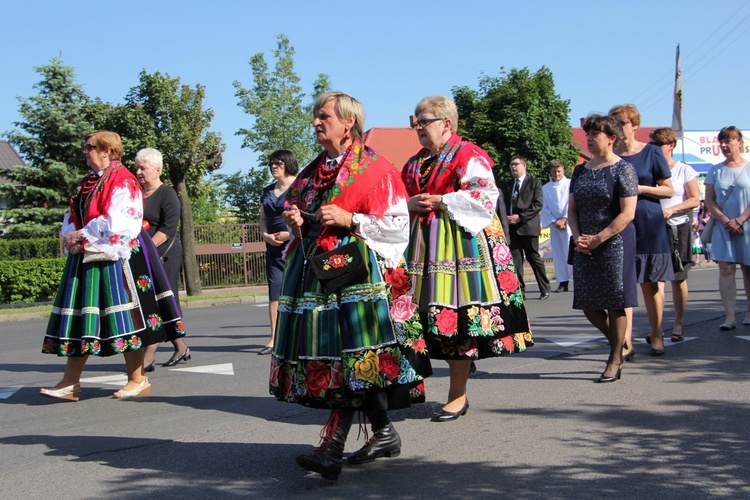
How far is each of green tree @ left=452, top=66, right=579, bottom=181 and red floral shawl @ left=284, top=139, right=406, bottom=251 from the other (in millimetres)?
29332

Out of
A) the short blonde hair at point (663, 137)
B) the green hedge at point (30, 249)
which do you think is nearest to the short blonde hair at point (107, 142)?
the short blonde hair at point (663, 137)

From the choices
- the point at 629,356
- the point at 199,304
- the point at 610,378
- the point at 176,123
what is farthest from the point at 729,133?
the point at 176,123

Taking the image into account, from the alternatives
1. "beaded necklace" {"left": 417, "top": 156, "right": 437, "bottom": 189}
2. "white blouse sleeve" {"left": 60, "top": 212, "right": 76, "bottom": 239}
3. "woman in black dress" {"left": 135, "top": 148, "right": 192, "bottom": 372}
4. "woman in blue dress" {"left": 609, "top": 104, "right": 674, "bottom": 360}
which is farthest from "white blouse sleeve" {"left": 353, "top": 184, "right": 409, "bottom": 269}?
"woman in black dress" {"left": 135, "top": 148, "right": 192, "bottom": 372}

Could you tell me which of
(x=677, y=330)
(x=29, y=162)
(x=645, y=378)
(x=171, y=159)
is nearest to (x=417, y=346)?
(x=645, y=378)

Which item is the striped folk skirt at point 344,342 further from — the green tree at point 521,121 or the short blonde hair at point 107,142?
the green tree at point 521,121

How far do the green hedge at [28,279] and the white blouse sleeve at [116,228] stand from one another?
15.1m

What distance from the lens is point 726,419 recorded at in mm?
4863

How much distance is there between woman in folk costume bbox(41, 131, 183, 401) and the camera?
5867 mm

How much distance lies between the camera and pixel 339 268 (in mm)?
3840

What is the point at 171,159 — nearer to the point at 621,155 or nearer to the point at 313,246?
the point at 621,155

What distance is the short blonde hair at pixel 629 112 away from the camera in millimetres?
6820

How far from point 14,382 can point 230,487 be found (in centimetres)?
418

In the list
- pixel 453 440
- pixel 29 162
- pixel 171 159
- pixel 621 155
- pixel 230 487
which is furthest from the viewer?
pixel 29 162

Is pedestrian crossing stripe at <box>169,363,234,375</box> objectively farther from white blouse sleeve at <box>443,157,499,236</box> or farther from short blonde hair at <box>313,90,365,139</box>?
short blonde hair at <box>313,90,365,139</box>
